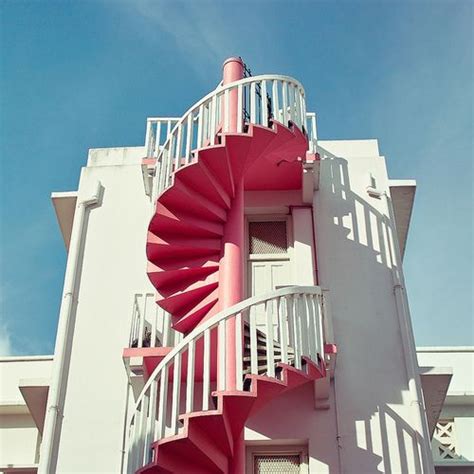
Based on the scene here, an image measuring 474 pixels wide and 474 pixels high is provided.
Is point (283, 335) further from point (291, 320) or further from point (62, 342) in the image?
point (62, 342)

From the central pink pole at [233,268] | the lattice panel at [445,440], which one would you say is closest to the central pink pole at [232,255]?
the central pink pole at [233,268]

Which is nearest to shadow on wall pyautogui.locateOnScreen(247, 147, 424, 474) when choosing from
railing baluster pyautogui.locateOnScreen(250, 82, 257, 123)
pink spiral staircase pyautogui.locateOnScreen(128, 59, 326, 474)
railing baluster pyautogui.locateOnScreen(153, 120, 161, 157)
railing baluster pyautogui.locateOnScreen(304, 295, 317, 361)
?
pink spiral staircase pyautogui.locateOnScreen(128, 59, 326, 474)

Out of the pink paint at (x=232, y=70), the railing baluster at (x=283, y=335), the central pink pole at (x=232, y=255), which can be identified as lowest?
the railing baluster at (x=283, y=335)

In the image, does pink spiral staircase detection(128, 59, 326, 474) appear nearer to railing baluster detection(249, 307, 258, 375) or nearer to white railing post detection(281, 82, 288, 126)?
white railing post detection(281, 82, 288, 126)

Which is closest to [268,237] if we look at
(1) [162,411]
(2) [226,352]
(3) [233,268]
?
(3) [233,268]

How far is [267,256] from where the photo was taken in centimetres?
837

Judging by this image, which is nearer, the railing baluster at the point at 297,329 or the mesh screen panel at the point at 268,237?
the railing baluster at the point at 297,329

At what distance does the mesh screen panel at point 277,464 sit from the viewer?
6.91 metres

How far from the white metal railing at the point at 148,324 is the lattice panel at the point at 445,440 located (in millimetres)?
4960

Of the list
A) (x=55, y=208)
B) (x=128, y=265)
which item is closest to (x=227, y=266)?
(x=128, y=265)

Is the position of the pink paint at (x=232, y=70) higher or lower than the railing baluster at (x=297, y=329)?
higher

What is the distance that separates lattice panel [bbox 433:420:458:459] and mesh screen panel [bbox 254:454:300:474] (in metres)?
3.88

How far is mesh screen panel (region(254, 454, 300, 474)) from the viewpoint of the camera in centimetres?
691

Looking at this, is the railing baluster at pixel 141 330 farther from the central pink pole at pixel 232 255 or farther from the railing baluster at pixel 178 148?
the railing baluster at pixel 178 148
